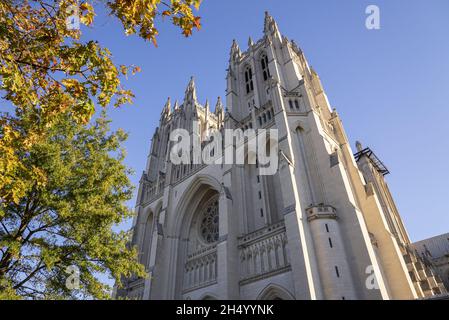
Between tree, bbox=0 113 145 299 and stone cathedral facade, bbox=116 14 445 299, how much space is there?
29.7ft

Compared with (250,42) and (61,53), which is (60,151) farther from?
(250,42)

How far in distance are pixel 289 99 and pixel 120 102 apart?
19.1 metres

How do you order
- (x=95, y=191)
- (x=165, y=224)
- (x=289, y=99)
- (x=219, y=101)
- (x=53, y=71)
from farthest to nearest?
(x=219, y=101)
(x=165, y=224)
(x=289, y=99)
(x=95, y=191)
(x=53, y=71)

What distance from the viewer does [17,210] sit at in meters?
9.05

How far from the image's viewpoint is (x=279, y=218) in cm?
2005

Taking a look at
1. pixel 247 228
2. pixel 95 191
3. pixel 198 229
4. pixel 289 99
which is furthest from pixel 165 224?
pixel 95 191

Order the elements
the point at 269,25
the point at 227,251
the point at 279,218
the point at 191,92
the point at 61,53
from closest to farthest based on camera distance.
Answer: the point at 61,53, the point at 227,251, the point at 279,218, the point at 269,25, the point at 191,92

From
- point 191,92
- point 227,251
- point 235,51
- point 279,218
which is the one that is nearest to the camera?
point 227,251

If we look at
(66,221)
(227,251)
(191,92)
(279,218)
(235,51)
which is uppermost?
(235,51)

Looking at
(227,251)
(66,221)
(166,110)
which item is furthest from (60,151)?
(166,110)

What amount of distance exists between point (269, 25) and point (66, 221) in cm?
2994

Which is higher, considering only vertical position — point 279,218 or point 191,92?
point 191,92

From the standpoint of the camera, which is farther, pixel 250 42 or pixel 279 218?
pixel 250 42
